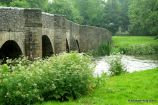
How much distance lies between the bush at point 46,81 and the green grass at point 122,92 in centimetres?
34

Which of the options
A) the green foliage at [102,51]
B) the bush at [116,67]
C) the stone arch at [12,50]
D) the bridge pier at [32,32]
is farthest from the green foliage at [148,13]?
the stone arch at [12,50]

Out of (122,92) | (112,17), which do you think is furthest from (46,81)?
(112,17)

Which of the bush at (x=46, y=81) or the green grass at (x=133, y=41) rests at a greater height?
the bush at (x=46, y=81)

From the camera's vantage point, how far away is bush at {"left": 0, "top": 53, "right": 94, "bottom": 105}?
11664 mm

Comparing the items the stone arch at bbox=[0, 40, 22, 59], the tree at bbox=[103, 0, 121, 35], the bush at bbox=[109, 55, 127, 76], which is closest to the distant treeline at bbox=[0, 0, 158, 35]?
the tree at bbox=[103, 0, 121, 35]

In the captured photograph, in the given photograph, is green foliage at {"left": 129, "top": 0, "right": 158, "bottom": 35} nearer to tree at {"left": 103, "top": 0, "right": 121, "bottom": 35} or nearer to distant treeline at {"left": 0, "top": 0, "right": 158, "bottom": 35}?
distant treeline at {"left": 0, "top": 0, "right": 158, "bottom": 35}

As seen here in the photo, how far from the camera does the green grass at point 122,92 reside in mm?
12297

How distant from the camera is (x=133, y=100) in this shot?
1260 centimetres

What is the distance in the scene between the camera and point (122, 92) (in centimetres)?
1363

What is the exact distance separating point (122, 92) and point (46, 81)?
2.56m

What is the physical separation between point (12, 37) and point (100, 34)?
35.0 metres

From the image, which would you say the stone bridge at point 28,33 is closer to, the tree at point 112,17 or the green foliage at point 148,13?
the green foliage at point 148,13

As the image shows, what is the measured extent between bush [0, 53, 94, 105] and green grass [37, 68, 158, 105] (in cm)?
34

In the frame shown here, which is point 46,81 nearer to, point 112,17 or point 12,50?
point 12,50
